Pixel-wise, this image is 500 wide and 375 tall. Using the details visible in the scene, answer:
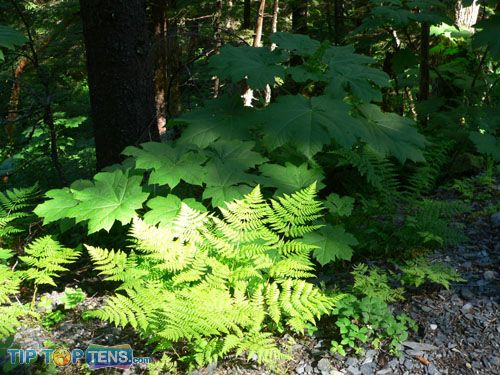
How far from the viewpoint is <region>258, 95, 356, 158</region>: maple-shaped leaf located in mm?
2668

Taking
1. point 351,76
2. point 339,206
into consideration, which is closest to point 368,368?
point 339,206

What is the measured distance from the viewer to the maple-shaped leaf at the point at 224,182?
104 inches

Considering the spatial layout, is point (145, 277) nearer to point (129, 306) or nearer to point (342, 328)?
point (129, 306)

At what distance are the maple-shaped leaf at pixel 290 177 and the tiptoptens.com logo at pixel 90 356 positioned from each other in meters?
1.32

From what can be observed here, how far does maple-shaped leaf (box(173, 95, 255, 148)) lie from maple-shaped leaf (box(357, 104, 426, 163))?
836 mm

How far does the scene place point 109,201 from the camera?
2.66 meters

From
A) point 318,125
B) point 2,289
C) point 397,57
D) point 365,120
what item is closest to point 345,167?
point 365,120

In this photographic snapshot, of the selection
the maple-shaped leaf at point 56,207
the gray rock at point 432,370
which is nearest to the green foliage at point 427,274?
the gray rock at point 432,370

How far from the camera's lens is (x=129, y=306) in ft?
7.24

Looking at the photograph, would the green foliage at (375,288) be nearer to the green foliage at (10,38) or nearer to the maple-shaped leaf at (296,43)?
the maple-shaped leaf at (296,43)

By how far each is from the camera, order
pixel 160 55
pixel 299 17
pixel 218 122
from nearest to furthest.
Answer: pixel 218 122
pixel 160 55
pixel 299 17

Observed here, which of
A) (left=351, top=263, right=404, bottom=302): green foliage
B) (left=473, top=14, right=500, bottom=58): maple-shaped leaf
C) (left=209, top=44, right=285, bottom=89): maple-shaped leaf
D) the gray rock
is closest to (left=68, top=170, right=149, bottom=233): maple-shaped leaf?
(left=209, top=44, right=285, bottom=89): maple-shaped leaf

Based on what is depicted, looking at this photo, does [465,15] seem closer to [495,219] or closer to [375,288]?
[495,219]

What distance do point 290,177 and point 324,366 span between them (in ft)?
4.14
